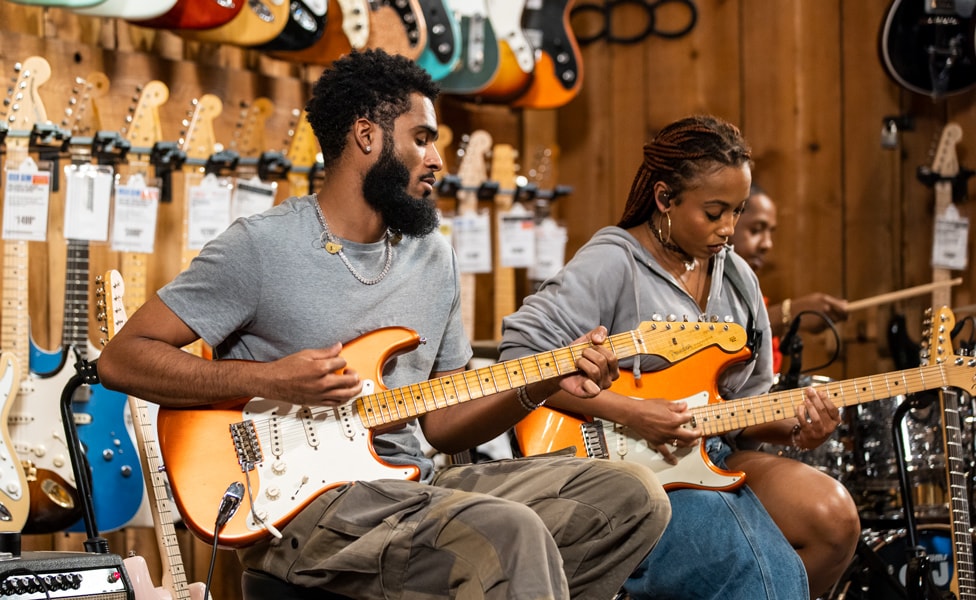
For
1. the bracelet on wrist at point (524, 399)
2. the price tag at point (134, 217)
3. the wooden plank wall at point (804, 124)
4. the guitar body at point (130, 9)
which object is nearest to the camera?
the bracelet on wrist at point (524, 399)

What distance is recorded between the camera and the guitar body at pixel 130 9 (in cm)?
343

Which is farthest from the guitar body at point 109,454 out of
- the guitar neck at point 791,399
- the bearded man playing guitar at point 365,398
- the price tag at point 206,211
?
the guitar neck at point 791,399

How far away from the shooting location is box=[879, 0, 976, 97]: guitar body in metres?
4.43

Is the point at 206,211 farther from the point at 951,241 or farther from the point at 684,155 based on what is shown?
the point at 951,241

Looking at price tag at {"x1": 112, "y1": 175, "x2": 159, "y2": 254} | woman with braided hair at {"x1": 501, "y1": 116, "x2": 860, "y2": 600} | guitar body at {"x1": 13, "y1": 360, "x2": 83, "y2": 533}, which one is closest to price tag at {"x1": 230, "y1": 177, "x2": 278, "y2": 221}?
price tag at {"x1": 112, "y1": 175, "x2": 159, "y2": 254}

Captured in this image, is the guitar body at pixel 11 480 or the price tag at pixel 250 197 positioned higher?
the price tag at pixel 250 197

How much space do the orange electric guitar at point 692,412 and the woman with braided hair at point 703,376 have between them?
0.08 ft

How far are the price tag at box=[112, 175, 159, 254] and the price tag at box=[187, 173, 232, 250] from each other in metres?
0.13

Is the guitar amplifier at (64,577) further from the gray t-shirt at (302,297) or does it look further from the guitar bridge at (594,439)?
the guitar bridge at (594,439)

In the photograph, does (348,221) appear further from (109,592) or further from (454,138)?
(454,138)

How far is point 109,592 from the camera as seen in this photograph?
2156mm

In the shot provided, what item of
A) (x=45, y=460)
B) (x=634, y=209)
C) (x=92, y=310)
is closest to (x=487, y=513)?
(x=634, y=209)

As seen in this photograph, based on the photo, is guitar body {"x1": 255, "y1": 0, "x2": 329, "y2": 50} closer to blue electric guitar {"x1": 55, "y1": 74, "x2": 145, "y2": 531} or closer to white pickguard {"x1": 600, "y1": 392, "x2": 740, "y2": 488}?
blue electric guitar {"x1": 55, "y1": 74, "x2": 145, "y2": 531}

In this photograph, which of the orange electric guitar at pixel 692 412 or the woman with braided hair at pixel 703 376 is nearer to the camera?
the woman with braided hair at pixel 703 376
